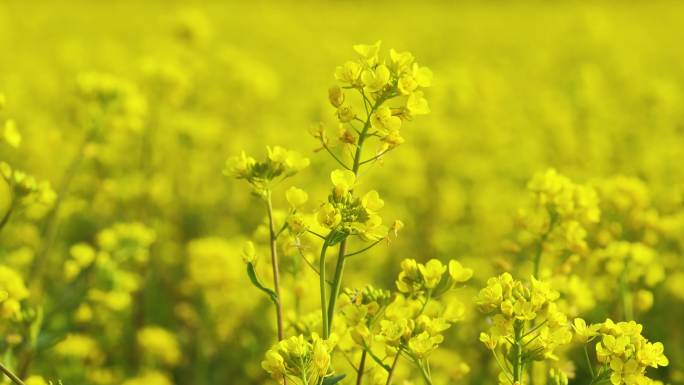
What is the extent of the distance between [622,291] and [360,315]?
1.28m

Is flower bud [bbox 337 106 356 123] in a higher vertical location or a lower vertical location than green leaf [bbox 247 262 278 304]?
higher

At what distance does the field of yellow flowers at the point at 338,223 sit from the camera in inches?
75.2

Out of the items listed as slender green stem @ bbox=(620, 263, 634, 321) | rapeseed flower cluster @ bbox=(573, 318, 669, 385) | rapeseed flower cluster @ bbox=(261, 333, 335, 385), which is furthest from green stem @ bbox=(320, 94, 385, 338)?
slender green stem @ bbox=(620, 263, 634, 321)

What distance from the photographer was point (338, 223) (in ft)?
5.93

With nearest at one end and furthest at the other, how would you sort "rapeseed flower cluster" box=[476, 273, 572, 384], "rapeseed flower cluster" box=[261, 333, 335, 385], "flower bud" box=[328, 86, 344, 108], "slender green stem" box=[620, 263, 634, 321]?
"rapeseed flower cluster" box=[261, 333, 335, 385] → "rapeseed flower cluster" box=[476, 273, 572, 384] → "flower bud" box=[328, 86, 344, 108] → "slender green stem" box=[620, 263, 634, 321]

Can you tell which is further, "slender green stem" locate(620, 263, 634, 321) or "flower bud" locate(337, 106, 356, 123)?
"slender green stem" locate(620, 263, 634, 321)

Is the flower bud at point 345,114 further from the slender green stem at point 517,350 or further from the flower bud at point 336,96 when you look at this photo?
the slender green stem at point 517,350

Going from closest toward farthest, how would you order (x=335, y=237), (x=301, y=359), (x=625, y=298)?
(x=301, y=359), (x=335, y=237), (x=625, y=298)

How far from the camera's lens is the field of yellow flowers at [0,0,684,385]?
1911mm

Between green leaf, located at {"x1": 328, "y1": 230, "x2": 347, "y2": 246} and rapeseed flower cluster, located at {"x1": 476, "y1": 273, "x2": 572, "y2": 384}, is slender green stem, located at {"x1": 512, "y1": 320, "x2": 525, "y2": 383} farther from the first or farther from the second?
green leaf, located at {"x1": 328, "y1": 230, "x2": 347, "y2": 246}

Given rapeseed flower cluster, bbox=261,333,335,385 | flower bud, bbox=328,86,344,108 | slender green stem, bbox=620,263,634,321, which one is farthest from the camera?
slender green stem, bbox=620,263,634,321

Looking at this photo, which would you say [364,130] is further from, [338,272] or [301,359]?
[301,359]

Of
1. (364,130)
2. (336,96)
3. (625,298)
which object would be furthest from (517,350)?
(625,298)

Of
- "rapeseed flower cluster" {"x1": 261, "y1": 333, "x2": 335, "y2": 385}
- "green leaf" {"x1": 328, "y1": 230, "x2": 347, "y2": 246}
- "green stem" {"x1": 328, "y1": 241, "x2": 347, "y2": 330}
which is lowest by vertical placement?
"rapeseed flower cluster" {"x1": 261, "y1": 333, "x2": 335, "y2": 385}
